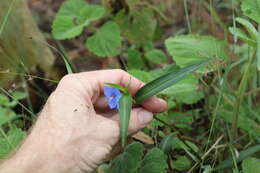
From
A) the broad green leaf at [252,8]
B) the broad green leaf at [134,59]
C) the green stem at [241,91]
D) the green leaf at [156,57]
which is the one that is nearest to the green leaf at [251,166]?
the green stem at [241,91]

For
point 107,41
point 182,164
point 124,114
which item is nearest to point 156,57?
point 107,41

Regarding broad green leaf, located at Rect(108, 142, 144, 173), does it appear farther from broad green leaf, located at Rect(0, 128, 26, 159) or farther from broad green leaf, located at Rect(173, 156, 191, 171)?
broad green leaf, located at Rect(0, 128, 26, 159)

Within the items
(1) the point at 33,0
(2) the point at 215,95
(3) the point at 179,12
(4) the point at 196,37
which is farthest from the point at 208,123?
(1) the point at 33,0

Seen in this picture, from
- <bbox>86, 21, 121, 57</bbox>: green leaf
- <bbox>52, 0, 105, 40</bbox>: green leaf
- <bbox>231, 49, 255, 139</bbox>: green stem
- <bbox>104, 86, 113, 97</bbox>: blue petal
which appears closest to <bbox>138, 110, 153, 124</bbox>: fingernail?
<bbox>104, 86, 113, 97</bbox>: blue petal

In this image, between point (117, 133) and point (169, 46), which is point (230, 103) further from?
point (117, 133)

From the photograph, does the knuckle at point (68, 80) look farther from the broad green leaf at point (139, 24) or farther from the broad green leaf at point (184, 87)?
the broad green leaf at point (139, 24)

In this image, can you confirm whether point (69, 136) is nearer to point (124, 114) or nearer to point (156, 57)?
point (124, 114)
